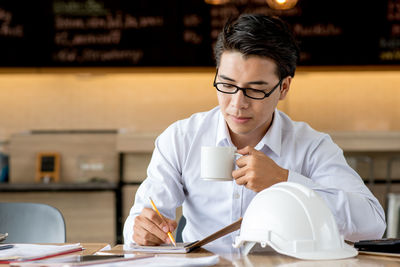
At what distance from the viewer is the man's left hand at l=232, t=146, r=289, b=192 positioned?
4.21ft

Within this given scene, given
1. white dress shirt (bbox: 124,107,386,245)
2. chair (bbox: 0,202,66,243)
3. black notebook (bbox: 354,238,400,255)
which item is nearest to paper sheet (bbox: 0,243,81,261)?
white dress shirt (bbox: 124,107,386,245)

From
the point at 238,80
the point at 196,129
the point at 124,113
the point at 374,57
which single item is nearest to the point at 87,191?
the point at 124,113

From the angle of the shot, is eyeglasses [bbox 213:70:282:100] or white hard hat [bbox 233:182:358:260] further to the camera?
eyeglasses [bbox 213:70:282:100]

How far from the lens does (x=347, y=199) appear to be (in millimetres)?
1332

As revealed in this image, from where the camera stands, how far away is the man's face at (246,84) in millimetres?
1410

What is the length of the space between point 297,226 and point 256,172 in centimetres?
24

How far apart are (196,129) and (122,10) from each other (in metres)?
2.05

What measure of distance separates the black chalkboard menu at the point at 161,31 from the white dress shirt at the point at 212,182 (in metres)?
1.89

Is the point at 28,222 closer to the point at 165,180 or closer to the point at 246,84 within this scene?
the point at 165,180

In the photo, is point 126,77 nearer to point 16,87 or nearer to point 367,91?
point 16,87

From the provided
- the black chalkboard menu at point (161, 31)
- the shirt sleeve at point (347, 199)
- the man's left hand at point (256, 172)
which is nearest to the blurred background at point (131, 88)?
the black chalkboard menu at point (161, 31)

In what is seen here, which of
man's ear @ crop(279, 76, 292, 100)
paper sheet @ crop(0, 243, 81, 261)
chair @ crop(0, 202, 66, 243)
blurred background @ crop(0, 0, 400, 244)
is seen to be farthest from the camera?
blurred background @ crop(0, 0, 400, 244)

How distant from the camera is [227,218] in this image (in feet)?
5.26

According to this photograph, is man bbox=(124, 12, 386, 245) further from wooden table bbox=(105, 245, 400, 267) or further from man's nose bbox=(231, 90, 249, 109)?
wooden table bbox=(105, 245, 400, 267)
